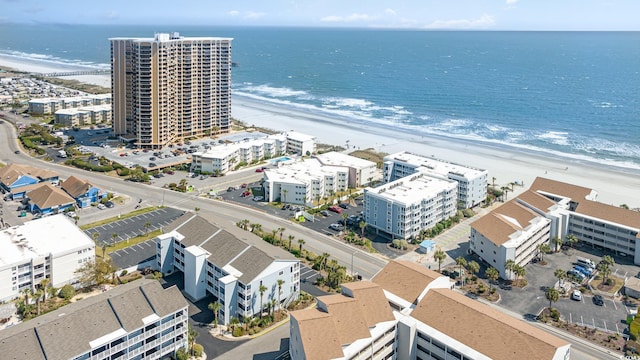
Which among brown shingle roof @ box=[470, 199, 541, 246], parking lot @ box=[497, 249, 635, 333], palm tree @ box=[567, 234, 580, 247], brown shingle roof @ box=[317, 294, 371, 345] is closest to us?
brown shingle roof @ box=[317, 294, 371, 345]

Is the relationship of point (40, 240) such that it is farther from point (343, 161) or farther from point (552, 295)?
point (552, 295)

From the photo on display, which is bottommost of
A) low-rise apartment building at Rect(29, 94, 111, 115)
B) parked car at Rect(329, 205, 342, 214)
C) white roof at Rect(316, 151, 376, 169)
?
parked car at Rect(329, 205, 342, 214)

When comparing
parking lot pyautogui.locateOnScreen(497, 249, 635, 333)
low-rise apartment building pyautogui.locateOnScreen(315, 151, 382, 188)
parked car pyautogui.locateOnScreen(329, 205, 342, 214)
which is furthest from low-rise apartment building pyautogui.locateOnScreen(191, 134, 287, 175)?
parking lot pyautogui.locateOnScreen(497, 249, 635, 333)

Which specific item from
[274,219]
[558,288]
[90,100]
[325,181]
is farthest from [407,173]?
[90,100]

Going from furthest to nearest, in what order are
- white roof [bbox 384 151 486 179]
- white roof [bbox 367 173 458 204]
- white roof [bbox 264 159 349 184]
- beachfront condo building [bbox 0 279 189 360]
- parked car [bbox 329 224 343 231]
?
white roof [bbox 264 159 349 184] < white roof [bbox 384 151 486 179] < parked car [bbox 329 224 343 231] < white roof [bbox 367 173 458 204] < beachfront condo building [bbox 0 279 189 360]

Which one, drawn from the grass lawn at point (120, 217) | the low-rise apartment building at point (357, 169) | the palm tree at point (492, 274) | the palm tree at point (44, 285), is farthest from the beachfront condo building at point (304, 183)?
the palm tree at point (44, 285)

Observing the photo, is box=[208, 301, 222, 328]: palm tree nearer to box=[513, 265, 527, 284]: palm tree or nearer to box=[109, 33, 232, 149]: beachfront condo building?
box=[513, 265, 527, 284]: palm tree

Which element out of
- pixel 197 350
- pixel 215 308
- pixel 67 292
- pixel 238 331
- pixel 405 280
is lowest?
pixel 197 350

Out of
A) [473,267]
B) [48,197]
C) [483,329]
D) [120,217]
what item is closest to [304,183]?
[120,217]
